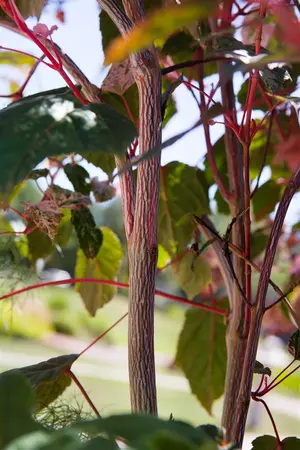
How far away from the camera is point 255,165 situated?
601mm

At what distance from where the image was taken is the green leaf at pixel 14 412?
18 cm

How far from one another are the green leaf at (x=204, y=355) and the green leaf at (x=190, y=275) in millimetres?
32

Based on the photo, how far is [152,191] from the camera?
304 mm

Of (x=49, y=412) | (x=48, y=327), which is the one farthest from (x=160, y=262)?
(x=48, y=327)

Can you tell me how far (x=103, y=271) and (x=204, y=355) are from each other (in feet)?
0.41

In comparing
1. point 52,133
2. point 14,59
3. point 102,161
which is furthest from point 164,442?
point 14,59

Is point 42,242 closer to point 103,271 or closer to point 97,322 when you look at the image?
point 103,271

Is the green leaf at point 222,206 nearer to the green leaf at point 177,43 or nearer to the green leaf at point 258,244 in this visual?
the green leaf at point 258,244

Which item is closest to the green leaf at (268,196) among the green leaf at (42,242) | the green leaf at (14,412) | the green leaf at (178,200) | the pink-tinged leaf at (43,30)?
the green leaf at (178,200)

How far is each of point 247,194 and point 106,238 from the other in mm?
237

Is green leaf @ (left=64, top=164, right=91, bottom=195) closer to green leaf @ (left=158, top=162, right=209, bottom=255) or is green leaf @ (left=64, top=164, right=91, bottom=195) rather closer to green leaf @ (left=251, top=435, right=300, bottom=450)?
green leaf @ (left=158, top=162, right=209, bottom=255)

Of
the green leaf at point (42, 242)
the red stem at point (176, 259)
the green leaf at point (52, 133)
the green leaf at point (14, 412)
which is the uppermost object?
the green leaf at point (52, 133)

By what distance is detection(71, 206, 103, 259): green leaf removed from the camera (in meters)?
0.44

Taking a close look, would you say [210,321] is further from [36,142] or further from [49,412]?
[36,142]
